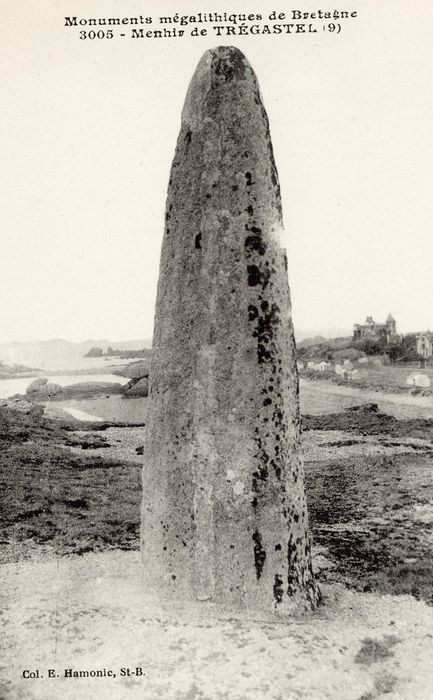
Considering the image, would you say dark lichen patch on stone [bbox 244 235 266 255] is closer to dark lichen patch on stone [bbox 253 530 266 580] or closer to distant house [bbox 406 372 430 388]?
dark lichen patch on stone [bbox 253 530 266 580]

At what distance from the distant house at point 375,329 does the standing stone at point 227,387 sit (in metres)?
13.1

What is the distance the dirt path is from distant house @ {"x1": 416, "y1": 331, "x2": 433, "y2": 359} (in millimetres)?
13164

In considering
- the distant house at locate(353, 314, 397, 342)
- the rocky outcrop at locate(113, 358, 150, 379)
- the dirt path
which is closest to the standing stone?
the dirt path

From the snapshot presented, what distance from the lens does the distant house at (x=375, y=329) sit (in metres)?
17.6

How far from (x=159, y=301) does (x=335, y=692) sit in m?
3.30

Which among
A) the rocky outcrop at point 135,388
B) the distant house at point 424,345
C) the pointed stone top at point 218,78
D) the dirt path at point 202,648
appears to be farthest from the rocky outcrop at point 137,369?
the pointed stone top at point 218,78

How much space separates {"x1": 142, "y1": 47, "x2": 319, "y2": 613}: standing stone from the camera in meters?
4.66

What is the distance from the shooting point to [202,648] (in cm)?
414

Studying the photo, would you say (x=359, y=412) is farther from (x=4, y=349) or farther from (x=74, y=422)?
(x=4, y=349)

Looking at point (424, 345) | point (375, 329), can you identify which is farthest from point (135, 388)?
point (424, 345)

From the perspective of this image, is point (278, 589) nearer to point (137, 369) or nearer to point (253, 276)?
point (253, 276)

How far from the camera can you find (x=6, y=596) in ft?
16.1

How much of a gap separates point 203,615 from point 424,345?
14.6 metres

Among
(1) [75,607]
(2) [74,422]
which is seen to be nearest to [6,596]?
(1) [75,607]
